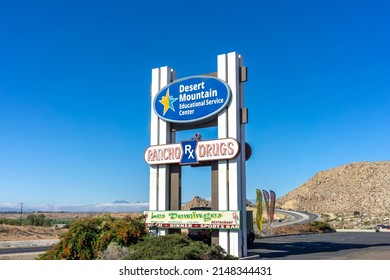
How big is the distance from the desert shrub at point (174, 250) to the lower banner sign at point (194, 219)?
5.23 m

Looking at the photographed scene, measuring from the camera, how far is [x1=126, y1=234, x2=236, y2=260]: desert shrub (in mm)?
14172

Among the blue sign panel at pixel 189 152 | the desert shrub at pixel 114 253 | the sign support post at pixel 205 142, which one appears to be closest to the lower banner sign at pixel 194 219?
the sign support post at pixel 205 142

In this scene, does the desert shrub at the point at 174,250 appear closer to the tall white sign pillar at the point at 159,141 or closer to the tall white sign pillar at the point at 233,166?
the tall white sign pillar at the point at 233,166

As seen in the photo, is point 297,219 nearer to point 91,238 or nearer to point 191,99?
point 191,99

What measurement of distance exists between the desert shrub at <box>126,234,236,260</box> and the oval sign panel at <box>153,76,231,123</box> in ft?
30.5

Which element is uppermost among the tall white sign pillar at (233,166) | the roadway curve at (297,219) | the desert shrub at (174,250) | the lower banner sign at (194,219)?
the tall white sign pillar at (233,166)

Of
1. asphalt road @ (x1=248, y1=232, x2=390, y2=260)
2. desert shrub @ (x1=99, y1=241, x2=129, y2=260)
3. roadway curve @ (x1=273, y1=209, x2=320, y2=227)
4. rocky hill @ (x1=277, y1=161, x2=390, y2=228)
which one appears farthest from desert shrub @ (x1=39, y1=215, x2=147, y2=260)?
rocky hill @ (x1=277, y1=161, x2=390, y2=228)

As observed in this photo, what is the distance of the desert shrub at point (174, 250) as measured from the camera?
14.2 meters

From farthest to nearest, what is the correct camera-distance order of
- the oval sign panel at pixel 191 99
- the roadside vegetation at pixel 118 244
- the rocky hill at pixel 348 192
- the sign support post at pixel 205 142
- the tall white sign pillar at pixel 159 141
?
the rocky hill at pixel 348 192 < the tall white sign pillar at pixel 159 141 < the oval sign panel at pixel 191 99 < the sign support post at pixel 205 142 < the roadside vegetation at pixel 118 244

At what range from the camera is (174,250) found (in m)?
14.5

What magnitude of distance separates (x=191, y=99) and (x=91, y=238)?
33.3ft

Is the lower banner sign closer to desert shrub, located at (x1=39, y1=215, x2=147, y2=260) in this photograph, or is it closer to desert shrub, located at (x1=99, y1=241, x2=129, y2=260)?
Result: desert shrub, located at (x1=39, y1=215, x2=147, y2=260)

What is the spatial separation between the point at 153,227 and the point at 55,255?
24.0 ft

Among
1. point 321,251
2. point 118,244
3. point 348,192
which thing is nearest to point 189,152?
point 118,244
